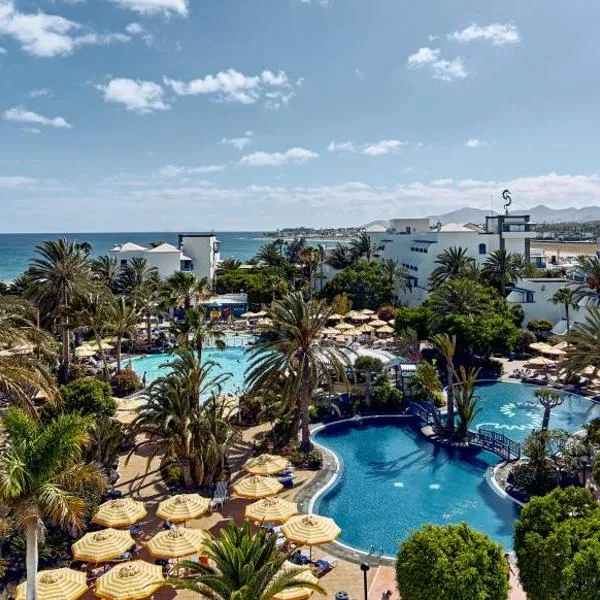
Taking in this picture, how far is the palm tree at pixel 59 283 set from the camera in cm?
4025

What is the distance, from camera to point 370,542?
2073 cm

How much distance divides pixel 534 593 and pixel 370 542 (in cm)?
872

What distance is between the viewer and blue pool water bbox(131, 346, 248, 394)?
150 feet

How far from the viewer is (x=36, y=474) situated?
12609mm

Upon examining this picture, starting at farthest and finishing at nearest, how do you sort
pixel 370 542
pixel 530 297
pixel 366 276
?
1. pixel 366 276
2. pixel 530 297
3. pixel 370 542

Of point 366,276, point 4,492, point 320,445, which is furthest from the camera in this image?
point 366,276

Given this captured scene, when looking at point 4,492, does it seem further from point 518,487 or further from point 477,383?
point 477,383

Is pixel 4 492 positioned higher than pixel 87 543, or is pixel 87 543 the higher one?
pixel 4 492

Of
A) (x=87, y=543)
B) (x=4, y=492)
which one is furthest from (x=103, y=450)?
(x=4, y=492)

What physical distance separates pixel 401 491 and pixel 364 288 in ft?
141

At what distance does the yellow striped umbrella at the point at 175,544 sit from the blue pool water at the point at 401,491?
249 inches

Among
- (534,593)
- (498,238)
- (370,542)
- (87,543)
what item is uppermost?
(498,238)

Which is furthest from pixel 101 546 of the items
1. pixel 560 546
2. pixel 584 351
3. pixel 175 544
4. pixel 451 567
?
pixel 584 351

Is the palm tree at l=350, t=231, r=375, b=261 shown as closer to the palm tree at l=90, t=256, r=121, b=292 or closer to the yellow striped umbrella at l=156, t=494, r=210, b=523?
the palm tree at l=90, t=256, r=121, b=292
